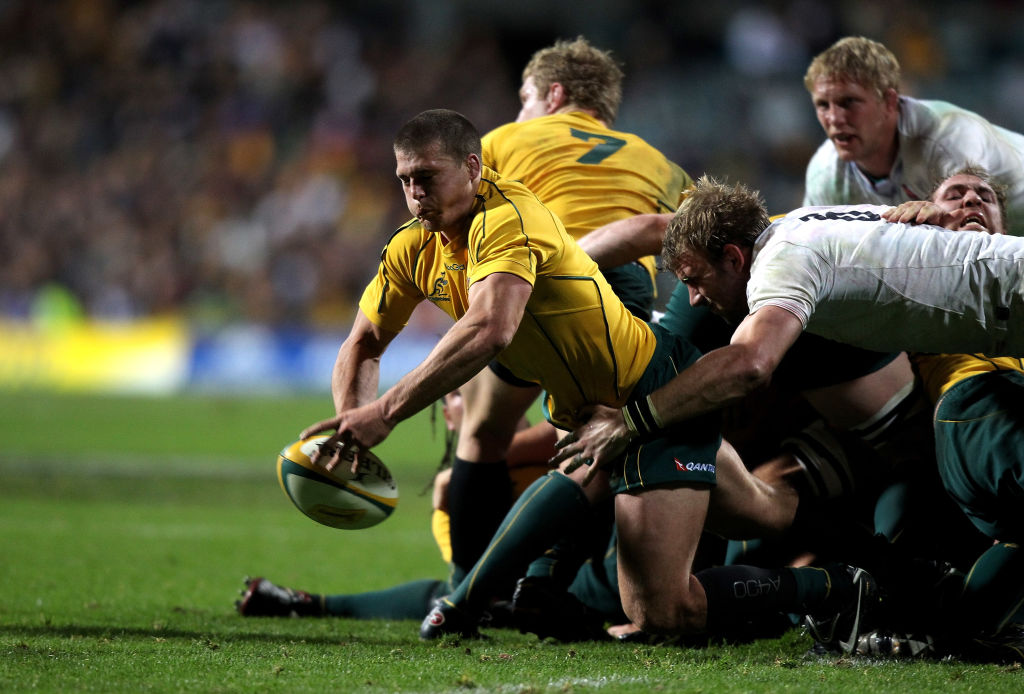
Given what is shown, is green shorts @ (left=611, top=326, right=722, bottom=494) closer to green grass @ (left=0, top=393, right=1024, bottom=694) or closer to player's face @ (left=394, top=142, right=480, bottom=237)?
green grass @ (left=0, top=393, right=1024, bottom=694)

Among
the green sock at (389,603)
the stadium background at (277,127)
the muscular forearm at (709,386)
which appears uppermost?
the stadium background at (277,127)

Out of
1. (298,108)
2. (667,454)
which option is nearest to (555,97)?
(667,454)

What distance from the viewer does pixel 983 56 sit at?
19.9 metres

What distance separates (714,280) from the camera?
399 cm

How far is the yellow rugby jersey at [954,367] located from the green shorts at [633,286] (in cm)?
118

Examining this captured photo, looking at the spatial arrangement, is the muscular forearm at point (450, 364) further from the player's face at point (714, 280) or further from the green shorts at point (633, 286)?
the green shorts at point (633, 286)

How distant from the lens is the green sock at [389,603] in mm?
4922

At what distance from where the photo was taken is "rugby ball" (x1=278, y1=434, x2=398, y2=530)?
4035mm

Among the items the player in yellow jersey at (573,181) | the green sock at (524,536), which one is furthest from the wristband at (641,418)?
the player in yellow jersey at (573,181)

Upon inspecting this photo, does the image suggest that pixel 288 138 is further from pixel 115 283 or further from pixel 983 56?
pixel 983 56

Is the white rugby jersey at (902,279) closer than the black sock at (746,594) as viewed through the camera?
Yes

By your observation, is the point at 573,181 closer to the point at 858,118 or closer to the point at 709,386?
the point at 858,118

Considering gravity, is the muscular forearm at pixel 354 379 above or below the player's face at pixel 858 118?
below

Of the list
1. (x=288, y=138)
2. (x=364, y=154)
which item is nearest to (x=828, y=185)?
(x=364, y=154)
